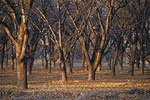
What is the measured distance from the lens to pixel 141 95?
9.61 m

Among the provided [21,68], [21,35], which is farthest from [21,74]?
[21,35]

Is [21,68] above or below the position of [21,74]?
above

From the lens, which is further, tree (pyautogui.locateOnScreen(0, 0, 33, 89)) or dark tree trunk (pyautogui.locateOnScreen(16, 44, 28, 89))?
dark tree trunk (pyautogui.locateOnScreen(16, 44, 28, 89))

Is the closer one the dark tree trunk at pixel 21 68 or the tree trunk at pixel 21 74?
the dark tree trunk at pixel 21 68

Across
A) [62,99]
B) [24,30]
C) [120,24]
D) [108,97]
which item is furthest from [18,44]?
[120,24]

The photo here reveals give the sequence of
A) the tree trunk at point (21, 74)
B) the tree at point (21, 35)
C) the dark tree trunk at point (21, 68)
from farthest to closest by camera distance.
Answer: the tree trunk at point (21, 74) → the dark tree trunk at point (21, 68) → the tree at point (21, 35)

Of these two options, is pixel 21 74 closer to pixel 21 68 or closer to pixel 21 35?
pixel 21 68

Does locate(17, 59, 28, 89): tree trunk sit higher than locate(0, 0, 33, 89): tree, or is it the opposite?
locate(0, 0, 33, 89): tree

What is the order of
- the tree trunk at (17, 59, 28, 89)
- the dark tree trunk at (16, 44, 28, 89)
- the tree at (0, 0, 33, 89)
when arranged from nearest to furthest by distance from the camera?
the tree at (0, 0, 33, 89) < the dark tree trunk at (16, 44, 28, 89) < the tree trunk at (17, 59, 28, 89)

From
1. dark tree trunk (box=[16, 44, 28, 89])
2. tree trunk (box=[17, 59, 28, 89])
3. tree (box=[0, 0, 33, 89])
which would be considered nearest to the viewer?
tree (box=[0, 0, 33, 89])

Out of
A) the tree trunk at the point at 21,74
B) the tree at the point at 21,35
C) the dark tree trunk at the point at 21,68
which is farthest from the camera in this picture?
the tree trunk at the point at 21,74

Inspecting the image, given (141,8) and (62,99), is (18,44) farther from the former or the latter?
(141,8)

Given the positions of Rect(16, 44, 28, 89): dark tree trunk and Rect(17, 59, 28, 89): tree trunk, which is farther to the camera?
Rect(17, 59, 28, 89): tree trunk

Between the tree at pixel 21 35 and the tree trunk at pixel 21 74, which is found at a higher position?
the tree at pixel 21 35
